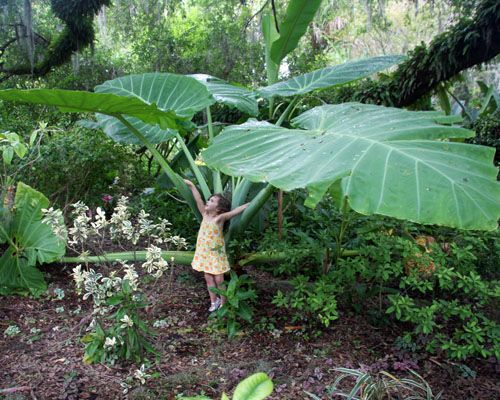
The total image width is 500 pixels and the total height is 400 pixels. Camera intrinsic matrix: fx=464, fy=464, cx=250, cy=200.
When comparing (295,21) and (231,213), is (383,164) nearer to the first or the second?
(231,213)

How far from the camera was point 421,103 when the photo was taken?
533cm

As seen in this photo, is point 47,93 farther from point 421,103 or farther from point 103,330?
point 421,103

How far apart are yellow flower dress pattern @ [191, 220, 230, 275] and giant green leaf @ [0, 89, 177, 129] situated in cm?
67

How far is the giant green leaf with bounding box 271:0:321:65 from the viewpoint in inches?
107

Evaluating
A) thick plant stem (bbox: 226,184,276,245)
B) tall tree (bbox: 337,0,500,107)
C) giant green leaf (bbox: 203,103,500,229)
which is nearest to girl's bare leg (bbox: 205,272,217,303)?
thick plant stem (bbox: 226,184,276,245)

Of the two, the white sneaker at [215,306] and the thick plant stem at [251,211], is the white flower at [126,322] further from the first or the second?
the thick plant stem at [251,211]

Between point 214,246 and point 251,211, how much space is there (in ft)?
0.96

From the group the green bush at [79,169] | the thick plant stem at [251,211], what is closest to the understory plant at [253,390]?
the thick plant stem at [251,211]

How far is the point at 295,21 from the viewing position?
2773mm

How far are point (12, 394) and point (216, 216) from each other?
A: 1308 millimetres

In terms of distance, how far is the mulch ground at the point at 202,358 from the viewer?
203 centimetres

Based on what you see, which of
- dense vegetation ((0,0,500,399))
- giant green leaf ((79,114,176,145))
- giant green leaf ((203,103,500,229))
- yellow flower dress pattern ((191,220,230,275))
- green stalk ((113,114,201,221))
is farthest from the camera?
giant green leaf ((79,114,176,145))

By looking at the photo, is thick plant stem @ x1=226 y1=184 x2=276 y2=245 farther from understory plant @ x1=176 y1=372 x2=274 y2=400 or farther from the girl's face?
understory plant @ x1=176 y1=372 x2=274 y2=400

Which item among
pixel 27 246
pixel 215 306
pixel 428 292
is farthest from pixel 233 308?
pixel 27 246
